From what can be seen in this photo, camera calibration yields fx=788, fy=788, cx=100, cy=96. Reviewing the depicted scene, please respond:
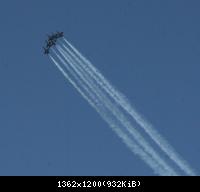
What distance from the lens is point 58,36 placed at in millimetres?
183250
